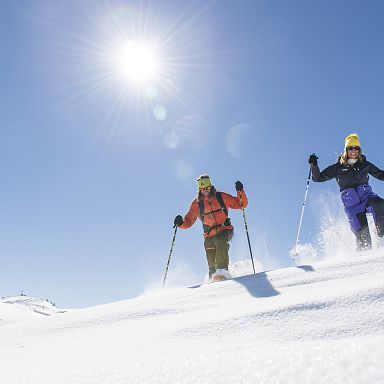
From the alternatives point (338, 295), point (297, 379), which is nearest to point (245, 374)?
point (297, 379)

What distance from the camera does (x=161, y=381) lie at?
177 cm

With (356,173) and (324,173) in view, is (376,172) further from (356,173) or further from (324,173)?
(324,173)

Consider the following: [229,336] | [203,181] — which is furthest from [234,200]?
[229,336]

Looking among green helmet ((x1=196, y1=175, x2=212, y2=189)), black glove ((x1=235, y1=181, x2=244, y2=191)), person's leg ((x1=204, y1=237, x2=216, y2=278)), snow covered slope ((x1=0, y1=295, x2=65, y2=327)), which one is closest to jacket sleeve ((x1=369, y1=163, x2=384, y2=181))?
black glove ((x1=235, y1=181, x2=244, y2=191))

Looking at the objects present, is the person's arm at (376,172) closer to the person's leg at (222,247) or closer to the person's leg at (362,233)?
the person's leg at (362,233)

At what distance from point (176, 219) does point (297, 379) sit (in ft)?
22.7

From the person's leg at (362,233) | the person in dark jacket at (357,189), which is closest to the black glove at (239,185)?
the person in dark jacket at (357,189)

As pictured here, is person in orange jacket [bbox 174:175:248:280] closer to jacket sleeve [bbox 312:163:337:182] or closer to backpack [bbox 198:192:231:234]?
backpack [bbox 198:192:231:234]

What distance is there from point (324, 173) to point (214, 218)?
237 centimetres

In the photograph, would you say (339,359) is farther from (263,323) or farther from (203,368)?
(263,323)

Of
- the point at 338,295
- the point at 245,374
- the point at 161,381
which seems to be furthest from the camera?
the point at 338,295

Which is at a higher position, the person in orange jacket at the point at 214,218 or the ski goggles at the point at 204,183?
the ski goggles at the point at 204,183

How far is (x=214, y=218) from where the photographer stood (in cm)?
781

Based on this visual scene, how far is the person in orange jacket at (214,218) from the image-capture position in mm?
7391
